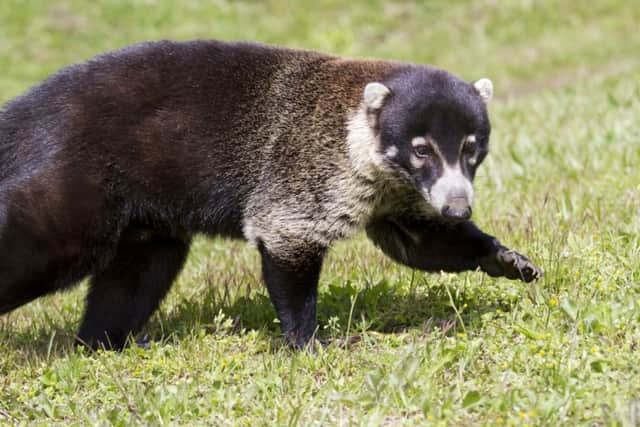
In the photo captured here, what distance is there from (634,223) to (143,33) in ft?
49.7

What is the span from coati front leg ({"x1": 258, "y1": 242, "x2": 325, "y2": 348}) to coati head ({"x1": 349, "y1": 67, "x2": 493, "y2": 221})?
69 centimetres

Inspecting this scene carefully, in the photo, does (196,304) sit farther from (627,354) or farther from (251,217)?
(627,354)

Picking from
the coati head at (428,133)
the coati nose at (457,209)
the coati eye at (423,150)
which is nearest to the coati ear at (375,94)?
the coati head at (428,133)

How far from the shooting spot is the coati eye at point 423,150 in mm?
5133

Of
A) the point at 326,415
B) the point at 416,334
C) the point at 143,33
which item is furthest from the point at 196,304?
the point at 143,33

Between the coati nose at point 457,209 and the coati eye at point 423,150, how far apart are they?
370mm

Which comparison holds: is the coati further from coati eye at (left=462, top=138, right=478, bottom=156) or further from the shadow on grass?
the shadow on grass

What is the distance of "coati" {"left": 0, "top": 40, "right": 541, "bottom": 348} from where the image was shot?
5.20 meters

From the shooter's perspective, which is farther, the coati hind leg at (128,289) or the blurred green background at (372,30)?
the blurred green background at (372,30)

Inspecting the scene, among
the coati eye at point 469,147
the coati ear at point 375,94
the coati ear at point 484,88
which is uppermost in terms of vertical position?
the coati ear at point 484,88

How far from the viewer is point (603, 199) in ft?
23.4

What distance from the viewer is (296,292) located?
211 inches

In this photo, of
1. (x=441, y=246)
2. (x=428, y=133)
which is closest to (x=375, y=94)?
(x=428, y=133)

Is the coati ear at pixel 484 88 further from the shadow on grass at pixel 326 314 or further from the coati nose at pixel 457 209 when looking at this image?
the shadow on grass at pixel 326 314
